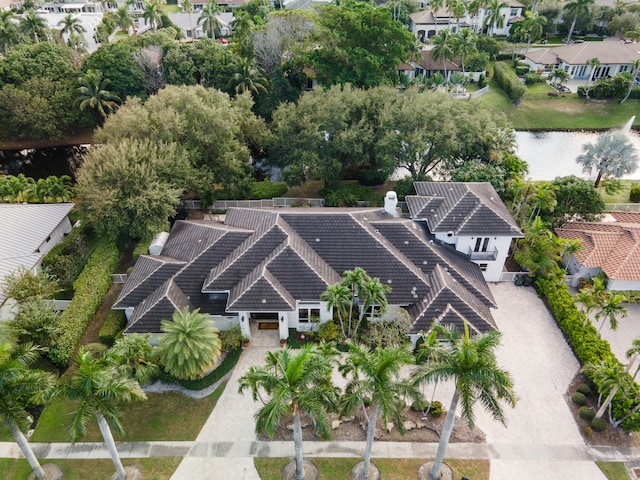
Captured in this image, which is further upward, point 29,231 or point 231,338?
point 29,231

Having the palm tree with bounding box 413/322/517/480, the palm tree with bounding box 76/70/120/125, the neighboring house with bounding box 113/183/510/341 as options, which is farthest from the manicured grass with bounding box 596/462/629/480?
the palm tree with bounding box 76/70/120/125

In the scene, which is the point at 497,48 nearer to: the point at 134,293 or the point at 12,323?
the point at 134,293

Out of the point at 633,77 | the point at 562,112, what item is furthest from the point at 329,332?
the point at 633,77

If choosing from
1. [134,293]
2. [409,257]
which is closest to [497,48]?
[409,257]

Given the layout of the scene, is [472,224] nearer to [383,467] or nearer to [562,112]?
[383,467]

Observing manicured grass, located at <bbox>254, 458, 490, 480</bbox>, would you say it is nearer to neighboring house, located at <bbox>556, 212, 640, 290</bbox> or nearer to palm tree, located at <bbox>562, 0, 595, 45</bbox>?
neighboring house, located at <bbox>556, 212, 640, 290</bbox>
